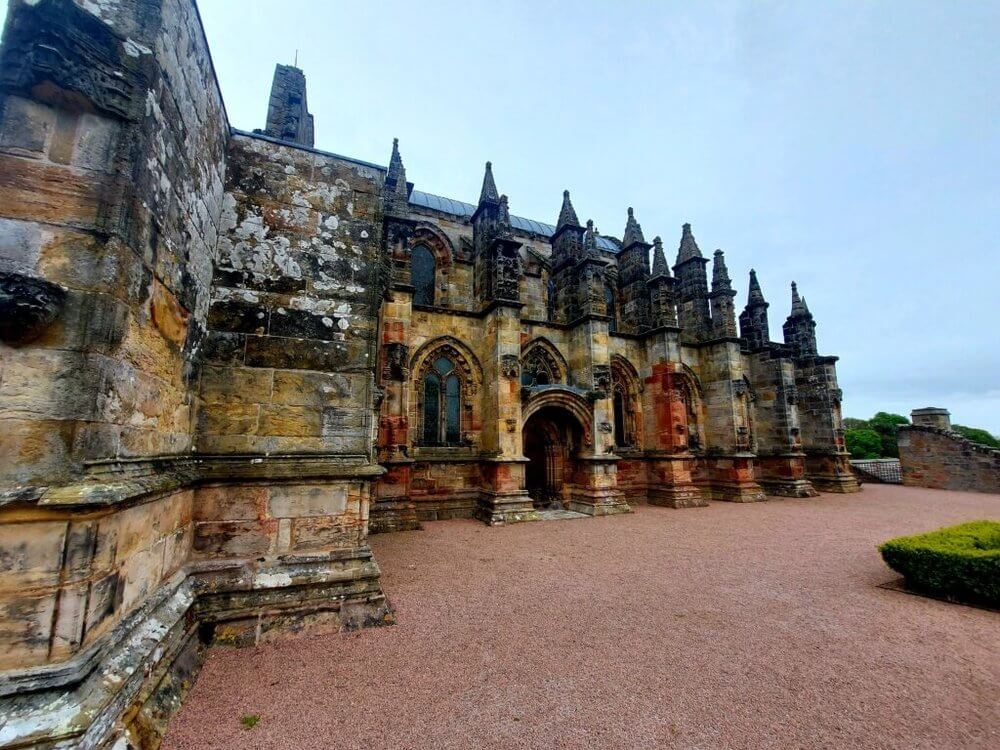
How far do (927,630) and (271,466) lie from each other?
707cm

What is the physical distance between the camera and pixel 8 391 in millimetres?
2242

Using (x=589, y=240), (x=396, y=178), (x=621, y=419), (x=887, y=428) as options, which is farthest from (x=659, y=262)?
(x=887, y=428)

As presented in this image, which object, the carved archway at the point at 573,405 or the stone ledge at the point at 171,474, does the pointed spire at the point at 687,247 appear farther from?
the stone ledge at the point at 171,474

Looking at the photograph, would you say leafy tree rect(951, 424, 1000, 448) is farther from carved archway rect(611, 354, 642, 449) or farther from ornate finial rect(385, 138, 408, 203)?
ornate finial rect(385, 138, 408, 203)

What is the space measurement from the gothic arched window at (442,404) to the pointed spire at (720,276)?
11.8 metres

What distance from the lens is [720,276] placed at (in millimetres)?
17422

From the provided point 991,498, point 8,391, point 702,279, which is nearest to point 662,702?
point 8,391

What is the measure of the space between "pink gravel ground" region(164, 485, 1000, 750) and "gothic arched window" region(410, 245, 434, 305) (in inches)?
399

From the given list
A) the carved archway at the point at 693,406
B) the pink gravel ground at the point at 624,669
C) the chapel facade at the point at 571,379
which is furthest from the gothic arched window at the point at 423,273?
the carved archway at the point at 693,406

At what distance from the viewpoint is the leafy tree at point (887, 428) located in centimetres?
2962

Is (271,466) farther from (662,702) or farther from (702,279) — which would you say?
(702,279)

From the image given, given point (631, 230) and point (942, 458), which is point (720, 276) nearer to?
point (631, 230)

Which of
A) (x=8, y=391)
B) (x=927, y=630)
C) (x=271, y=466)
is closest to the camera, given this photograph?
(x=8, y=391)

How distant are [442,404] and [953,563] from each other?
429 inches
